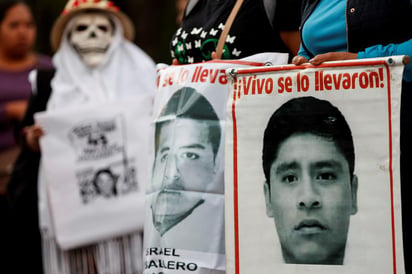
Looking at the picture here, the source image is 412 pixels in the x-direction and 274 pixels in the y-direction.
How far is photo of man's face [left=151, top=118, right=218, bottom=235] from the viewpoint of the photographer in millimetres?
3848

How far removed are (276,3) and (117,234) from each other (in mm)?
3131

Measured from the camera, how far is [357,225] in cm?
322

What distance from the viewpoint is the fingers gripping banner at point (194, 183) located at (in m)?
3.82

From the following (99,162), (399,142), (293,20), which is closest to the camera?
(399,142)

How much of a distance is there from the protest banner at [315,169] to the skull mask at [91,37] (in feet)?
12.5

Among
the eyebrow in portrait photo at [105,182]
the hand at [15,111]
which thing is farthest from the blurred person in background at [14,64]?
the eyebrow in portrait photo at [105,182]

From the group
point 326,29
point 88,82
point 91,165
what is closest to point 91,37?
point 88,82

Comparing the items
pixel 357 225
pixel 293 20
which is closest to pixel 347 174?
pixel 357 225

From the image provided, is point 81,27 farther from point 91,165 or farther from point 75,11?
point 91,165

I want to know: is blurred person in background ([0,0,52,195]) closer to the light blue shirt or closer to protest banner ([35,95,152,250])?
protest banner ([35,95,152,250])

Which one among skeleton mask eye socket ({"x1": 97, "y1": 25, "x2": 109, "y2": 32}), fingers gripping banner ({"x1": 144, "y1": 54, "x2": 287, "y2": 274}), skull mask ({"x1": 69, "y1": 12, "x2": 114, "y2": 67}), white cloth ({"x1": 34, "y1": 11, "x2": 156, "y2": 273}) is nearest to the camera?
fingers gripping banner ({"x1": 144, "y1": 54, "x2": 287, "y2": 274})

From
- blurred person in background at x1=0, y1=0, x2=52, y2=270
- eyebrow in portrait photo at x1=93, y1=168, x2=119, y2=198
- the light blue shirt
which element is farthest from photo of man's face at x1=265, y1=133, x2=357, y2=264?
blurred person in background at x1=0, y1=0, x2=52, y2=270

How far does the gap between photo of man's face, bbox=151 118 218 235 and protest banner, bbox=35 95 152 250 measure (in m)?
2.75

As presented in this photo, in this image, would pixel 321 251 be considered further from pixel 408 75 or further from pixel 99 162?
pixel 99 162
